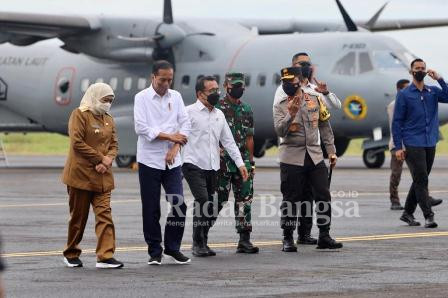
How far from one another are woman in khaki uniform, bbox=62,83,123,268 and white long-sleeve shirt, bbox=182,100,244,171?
101 cm

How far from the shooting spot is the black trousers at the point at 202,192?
1250 cm

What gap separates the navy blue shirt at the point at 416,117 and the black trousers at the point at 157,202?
425cm

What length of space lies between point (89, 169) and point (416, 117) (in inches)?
202

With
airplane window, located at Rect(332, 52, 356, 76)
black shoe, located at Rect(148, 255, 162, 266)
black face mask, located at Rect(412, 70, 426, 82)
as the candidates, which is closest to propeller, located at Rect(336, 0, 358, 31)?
airplane window, located at Rect(332, 52, 356, 76)

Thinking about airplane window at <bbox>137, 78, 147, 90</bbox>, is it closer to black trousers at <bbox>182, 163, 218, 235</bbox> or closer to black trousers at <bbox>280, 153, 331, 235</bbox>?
black trousers at <bbox>280, 153, 331, 235</bbox>

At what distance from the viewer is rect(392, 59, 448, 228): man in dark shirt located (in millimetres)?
15484

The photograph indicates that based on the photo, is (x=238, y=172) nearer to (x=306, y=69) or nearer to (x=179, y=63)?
(x=306, y=69)

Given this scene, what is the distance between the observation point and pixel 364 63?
30.9 m

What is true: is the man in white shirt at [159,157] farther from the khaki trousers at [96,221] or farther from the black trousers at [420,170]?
the black trousers at [420,170]

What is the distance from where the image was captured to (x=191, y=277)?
10.9 meters

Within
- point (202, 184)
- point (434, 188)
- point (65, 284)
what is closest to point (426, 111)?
point (202, 184)

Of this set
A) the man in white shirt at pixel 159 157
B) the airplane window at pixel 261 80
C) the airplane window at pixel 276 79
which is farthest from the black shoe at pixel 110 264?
the airplane window at pixel 261 80

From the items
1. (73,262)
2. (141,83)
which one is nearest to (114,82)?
(141,83)

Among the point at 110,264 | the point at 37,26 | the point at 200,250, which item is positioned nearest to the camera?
the point at 110,264
